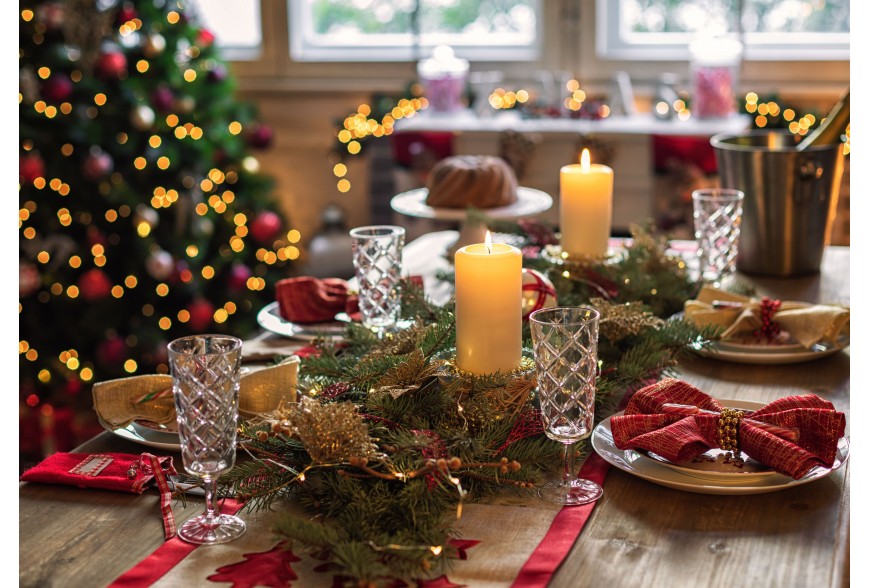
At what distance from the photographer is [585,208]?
1.50m

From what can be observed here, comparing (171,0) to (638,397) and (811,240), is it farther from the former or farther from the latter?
(638,397)

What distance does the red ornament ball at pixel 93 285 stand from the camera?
284cm

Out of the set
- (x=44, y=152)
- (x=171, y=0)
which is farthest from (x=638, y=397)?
(x=171, y=0)

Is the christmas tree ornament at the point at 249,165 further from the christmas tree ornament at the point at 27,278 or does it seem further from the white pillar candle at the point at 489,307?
the white pillar candle at the point at 489,307

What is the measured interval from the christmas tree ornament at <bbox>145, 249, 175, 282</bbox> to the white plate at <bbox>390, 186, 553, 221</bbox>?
1.25m

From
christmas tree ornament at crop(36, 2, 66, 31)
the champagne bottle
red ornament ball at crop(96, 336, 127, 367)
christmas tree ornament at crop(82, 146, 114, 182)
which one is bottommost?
red ornament ball at crop(96, 336, 127, 367)

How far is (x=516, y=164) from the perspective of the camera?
9.83 ft

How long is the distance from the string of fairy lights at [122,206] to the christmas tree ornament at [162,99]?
0.03 meters

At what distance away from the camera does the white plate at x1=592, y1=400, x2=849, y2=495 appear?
2.88 ft

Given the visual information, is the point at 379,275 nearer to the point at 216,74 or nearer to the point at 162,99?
the point at 162,99

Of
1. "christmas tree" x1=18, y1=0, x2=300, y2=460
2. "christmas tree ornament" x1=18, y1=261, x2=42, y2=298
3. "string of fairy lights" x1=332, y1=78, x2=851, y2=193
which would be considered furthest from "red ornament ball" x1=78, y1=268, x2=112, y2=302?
"string of fairy lights" x1=332, y1=78, x2=851, y2=193

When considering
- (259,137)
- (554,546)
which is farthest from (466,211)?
(259,137)

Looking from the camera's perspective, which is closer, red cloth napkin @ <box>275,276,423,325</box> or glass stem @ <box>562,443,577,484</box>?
glass stem @ <box>562,443,577,484</box>

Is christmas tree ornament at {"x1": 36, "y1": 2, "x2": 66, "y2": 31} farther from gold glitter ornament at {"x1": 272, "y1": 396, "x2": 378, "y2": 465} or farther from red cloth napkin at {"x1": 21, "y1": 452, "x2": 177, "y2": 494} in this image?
gold glitter ornament at {"x1": 272, "y1": 396, "x2": 378, "y2": 465}
